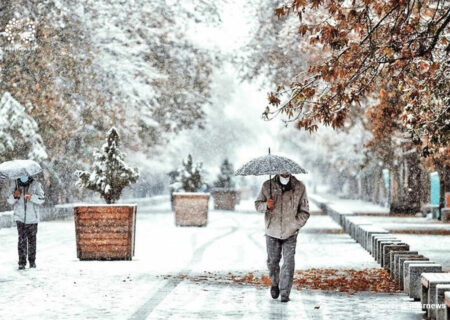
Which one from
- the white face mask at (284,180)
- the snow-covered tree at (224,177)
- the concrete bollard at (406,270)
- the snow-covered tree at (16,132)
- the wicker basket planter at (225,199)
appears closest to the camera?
the white face mask at (284,180)

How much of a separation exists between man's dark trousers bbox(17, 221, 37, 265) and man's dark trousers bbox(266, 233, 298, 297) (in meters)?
5.45

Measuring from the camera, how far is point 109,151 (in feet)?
73.2

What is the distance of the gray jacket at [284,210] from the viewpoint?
1420 centimetres

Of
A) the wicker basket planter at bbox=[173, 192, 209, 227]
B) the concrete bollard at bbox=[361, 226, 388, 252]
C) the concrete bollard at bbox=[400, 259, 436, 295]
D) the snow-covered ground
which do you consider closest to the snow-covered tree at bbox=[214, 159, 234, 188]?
the snow-covered ground

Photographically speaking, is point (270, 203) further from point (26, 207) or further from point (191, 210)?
point (191, 210)

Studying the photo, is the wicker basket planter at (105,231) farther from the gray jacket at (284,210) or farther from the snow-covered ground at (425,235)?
the gray jacket at (284,210)

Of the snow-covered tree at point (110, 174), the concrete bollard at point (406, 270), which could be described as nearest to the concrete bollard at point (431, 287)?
the concrete bollard at point (406, 270)

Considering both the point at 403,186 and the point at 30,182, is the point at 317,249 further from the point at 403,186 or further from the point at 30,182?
the point at 403,186

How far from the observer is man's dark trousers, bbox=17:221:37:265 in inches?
722

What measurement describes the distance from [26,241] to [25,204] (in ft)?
1.97

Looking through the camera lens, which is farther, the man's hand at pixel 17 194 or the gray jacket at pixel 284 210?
the man's hand at pixel 17 194

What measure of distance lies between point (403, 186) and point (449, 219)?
7799 mm

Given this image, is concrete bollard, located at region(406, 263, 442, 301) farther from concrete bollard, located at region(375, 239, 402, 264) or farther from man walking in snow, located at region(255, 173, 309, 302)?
concrete bollard, located at region(375, 239, 402, 264)

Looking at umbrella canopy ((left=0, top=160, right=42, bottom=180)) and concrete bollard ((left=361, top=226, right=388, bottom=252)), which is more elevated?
umbrella canopy ((left=0, top=160, right=42, bottom=180))
